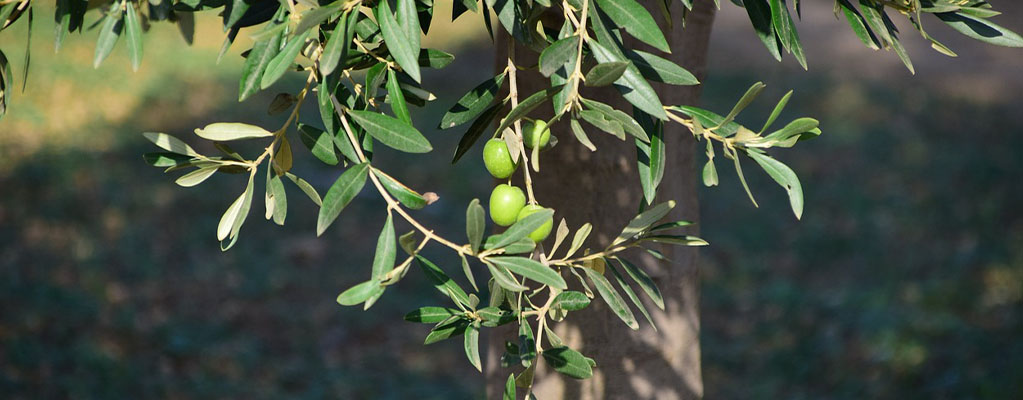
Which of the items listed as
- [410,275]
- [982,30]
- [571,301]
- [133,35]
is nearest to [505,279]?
[571,301]

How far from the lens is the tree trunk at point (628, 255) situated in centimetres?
147

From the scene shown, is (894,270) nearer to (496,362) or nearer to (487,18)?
(496,362)

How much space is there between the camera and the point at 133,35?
1050 mm

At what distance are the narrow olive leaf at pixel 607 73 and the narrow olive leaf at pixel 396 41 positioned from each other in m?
0.18

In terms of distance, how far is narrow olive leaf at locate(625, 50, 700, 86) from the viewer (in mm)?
987

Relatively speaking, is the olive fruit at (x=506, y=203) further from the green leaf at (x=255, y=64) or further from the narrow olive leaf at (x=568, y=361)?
the green leaf at (x=255, y=64)

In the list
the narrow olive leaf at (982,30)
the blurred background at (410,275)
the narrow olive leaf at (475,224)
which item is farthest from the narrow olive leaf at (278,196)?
the blurred background at (410,275)

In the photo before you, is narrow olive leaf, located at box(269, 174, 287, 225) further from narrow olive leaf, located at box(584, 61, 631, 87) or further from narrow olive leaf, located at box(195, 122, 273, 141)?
narrow olive leaf, located at box(584, 61, 631, 87)

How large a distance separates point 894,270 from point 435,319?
3876mm

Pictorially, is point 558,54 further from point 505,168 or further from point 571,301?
point 571,301

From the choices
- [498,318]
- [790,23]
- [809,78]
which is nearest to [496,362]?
[498,318]

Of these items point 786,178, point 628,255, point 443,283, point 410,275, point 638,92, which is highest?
point 638,92

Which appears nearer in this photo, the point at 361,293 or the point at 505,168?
the point at 361,293

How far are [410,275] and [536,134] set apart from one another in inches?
145
